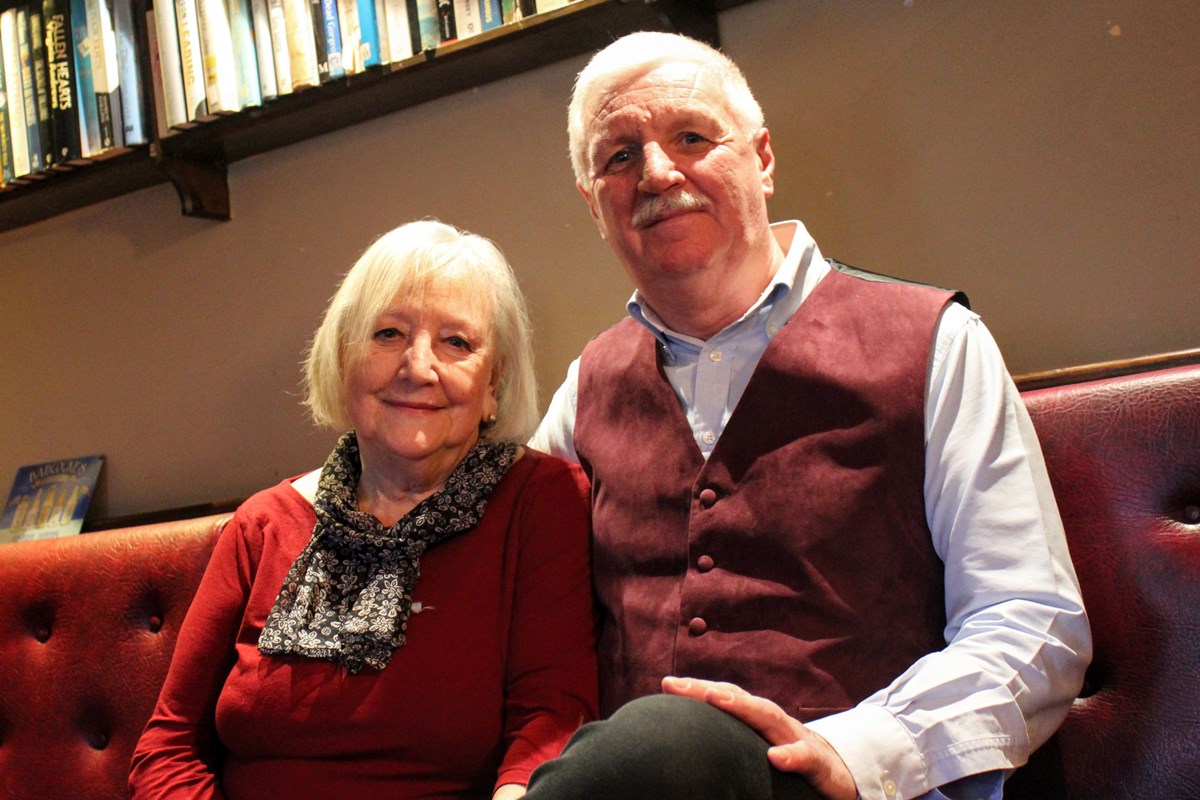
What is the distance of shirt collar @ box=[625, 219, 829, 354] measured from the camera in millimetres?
1381

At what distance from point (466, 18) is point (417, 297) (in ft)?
2.16

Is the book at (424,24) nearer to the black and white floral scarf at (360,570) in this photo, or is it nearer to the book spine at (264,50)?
the book spine at (264,50)

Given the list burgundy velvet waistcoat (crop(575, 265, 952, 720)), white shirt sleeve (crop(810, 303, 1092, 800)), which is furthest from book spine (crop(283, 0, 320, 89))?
white shirt sleeve (crop(810, 303, 1092, 800))

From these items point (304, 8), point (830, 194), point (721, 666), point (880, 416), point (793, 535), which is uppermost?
point (304, 8)

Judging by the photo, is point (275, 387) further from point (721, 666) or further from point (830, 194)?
point (721, 666)

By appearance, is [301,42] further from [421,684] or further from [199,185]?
[421,684]

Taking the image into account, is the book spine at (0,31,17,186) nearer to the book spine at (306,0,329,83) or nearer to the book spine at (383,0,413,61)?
the book spine at (306,0,329,83)

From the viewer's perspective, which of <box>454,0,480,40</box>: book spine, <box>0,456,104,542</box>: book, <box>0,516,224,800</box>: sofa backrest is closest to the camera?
<box>0,516,224,800</box>: sofa backrest

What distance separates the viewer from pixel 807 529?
1234 mm

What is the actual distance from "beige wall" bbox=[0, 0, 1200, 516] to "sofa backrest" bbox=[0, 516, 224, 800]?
56 cm

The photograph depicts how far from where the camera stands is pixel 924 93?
5.65 feet

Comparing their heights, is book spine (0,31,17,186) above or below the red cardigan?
above

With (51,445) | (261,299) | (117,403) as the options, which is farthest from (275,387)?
(51,445)

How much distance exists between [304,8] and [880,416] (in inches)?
55.8
